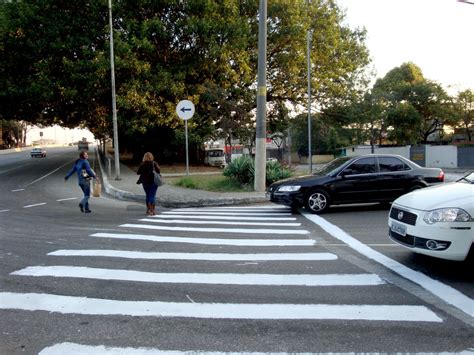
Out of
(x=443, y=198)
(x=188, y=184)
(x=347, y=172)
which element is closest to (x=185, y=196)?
(x=188, y=184)

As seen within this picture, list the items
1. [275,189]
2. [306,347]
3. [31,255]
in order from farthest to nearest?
[275,189], [31,255], [306,347]

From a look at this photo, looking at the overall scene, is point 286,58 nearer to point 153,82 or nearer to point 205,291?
point 153,82

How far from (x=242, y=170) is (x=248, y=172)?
0.24 m

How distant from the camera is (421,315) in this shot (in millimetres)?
4488

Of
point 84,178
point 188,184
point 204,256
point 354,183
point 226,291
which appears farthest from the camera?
point 188,184

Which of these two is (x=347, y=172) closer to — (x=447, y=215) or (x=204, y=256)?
(x=204, y=256)

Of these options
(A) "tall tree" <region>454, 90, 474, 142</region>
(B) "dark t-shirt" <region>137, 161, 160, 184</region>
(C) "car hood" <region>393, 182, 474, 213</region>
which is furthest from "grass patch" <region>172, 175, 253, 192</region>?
(A) "tall tree" <region>454, 90, 474, 142</region>

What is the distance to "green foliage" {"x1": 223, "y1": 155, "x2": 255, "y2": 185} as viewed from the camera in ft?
55.2

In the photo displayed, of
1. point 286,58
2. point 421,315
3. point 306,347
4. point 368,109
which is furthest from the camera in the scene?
point 368,109

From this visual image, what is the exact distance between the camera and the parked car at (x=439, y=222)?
214 inches

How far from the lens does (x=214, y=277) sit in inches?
233

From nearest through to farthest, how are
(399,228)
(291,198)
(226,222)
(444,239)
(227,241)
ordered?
(444,239) → (399,228) → (227,241) → (226,222) → (291,198)

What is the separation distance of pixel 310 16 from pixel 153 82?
11632 mm

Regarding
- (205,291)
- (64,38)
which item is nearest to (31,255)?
(205,291)
